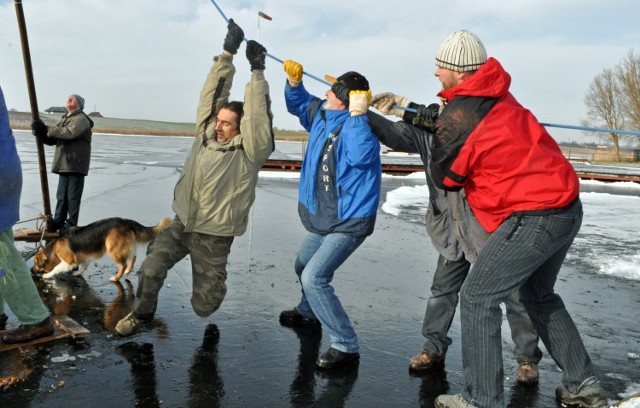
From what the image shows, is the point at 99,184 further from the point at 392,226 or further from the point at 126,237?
the point at 126,237

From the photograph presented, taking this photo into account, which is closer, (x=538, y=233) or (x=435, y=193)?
(x=538, y=233)

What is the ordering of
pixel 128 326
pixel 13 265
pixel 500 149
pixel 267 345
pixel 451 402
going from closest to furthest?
pixel 500 149, pixel 451 402, pixel 13 265, pixel 128 326, pixel 267 345

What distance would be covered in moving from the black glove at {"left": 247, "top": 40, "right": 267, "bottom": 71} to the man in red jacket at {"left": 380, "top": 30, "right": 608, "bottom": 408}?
4.70 feet


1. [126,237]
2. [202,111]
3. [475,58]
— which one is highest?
[475,58]

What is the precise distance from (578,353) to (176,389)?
2.42 metres

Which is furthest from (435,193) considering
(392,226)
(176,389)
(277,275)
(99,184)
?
(99,184)

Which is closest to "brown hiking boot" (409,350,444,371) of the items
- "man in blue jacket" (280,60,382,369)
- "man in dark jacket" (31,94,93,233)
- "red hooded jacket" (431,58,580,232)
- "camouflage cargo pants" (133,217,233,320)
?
"man in blue jacket" (280,60,382,369)

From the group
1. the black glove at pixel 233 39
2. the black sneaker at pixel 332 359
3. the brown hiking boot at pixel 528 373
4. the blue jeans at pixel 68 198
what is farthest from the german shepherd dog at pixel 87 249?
the brown hiking boot at pixel 528 373

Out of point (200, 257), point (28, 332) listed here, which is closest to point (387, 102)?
point (200, 257)

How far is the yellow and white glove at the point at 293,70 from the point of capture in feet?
14.8

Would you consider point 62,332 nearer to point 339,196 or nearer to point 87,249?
point 87,249

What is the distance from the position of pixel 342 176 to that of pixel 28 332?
2.43 m

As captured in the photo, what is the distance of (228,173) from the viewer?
4.30 m

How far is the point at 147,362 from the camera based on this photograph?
3920 millimetres
